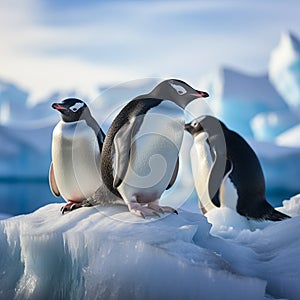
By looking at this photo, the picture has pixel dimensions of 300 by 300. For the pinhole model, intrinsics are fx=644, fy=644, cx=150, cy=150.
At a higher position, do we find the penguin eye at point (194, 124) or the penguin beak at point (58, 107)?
the penguin beak at point (58, 107)

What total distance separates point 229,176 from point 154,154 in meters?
0.68

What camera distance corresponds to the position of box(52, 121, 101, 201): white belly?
5.33 ft

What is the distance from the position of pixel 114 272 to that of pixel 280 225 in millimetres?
459

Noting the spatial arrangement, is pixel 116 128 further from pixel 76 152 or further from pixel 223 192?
pixel 223 192

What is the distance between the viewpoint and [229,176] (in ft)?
6.91

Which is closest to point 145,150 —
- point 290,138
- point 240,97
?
point 290,138

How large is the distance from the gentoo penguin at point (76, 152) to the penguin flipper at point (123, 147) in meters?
0.17

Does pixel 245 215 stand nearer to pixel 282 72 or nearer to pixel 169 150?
pixel 169 150

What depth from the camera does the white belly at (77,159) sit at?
1.63 m

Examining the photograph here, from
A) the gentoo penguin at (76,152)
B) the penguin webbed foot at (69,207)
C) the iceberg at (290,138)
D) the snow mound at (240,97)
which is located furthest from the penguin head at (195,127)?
the snow mound at (240,97)

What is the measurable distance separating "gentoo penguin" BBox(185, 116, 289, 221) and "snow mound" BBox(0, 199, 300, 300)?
0.43 meters

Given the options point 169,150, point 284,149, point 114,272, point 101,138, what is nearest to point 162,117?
point 169,150

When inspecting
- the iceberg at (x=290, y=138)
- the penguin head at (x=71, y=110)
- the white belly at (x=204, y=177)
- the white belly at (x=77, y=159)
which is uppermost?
the penguin head at (x=71, y=110)

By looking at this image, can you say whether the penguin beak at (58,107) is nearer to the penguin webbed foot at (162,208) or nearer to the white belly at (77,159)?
the white belly at (77,159)
